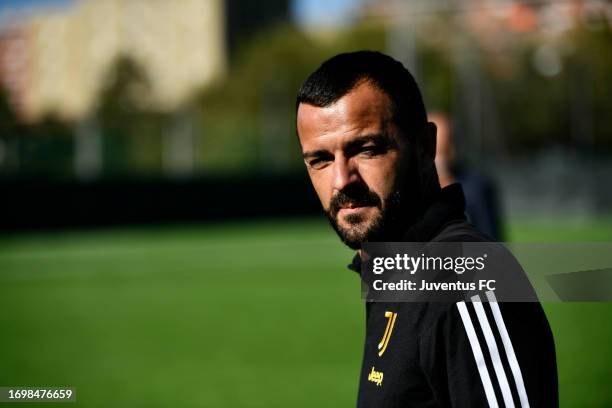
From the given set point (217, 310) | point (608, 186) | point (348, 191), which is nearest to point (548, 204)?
point (608, 186)

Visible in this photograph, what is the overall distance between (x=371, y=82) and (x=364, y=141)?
13cm

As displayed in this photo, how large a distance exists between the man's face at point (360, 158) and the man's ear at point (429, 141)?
0.12m

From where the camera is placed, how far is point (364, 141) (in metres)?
2.03

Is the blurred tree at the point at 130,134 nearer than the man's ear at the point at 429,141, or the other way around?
the man's ear at the point at 429,141

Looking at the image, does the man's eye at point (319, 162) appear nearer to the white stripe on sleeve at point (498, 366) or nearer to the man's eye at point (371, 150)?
the man's eye at point (371, 150)

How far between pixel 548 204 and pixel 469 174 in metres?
26.1

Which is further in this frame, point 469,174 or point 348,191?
point 469,174

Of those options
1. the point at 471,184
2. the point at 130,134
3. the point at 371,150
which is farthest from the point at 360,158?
the point at 130,134

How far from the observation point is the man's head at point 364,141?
6.66ft

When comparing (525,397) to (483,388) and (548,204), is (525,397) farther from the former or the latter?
(548,204)

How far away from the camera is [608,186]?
31.1 metres

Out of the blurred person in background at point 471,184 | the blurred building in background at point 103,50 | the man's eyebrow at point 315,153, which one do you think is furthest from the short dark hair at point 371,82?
the blurred building in background at point 103,50

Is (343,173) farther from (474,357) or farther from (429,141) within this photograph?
(474,357)

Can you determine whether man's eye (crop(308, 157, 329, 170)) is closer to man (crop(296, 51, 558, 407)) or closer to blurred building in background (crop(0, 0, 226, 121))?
man (crop(296, 51, 558, 407))
